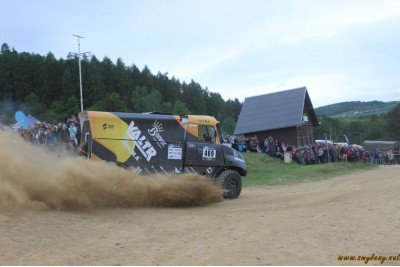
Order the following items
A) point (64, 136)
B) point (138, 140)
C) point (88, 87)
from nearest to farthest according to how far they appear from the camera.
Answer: point (138, 140)
point (64, 136)
point (88, 87)

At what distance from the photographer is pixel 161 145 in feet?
41.5

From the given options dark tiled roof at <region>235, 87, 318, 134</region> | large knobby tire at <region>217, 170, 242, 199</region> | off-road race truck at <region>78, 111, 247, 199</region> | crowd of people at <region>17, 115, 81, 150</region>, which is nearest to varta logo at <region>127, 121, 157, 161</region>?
off-road race truck at <region>78, 111, 247, 199</region>

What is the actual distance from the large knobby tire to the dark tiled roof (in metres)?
30.3

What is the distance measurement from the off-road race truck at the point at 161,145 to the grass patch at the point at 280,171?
21.2ft

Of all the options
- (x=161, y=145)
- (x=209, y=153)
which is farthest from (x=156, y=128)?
(x=209, y=153)

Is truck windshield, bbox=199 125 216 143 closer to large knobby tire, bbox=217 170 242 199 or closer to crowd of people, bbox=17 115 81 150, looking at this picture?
large knobby tire, bbox=217 170 242 199

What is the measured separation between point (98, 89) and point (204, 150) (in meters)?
77.2

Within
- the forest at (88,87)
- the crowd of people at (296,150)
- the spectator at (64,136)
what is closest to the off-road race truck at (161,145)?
the spectator at (64,136)

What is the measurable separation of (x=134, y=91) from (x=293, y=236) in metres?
86.9

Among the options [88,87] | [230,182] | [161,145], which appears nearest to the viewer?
[161,145]

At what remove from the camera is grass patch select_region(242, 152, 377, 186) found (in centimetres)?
2097

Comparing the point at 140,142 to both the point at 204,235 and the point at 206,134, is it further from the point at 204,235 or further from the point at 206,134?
the point at 204,235

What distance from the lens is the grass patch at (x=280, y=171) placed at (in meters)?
21.0

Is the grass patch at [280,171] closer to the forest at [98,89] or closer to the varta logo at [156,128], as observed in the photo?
the varta logo at [156,128]
